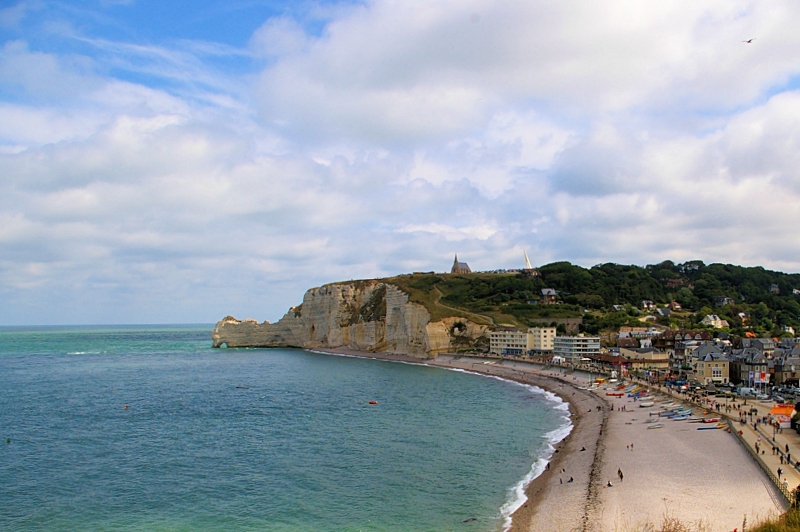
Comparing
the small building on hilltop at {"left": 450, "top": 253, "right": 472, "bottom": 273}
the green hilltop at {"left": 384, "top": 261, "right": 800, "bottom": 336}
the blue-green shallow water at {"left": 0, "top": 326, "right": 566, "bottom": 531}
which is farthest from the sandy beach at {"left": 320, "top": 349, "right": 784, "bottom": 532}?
the small building on hilltop at {"left": 450, "top": 253, "right": 472, "bottom": 273}

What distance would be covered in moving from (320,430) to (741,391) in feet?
115

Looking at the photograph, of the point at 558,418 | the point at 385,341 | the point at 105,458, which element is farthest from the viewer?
the point at 385,341

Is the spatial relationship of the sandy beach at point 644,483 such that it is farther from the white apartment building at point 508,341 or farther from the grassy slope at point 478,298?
the grassy slope at point 478,298

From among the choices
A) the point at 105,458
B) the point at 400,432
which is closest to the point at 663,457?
the point at 400,432

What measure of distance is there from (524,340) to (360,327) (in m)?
35.4

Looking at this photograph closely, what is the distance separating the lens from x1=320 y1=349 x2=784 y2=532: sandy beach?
21.6 metres

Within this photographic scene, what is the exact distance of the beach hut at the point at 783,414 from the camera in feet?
116

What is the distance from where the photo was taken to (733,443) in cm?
3159

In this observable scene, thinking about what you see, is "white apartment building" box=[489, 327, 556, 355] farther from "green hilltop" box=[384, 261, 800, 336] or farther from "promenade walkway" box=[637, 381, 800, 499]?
"promenade walkway" box=[637, 381, 800, 499]

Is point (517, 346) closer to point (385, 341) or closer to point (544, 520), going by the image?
point (385, 341)

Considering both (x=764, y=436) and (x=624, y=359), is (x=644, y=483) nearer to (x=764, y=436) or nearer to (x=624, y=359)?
(x=764, y=436)

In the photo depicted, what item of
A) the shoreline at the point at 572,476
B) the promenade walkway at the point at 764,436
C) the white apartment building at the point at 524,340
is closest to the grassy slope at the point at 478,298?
the white apartment building at the point at 524,340

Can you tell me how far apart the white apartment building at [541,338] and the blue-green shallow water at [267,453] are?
85.3ft

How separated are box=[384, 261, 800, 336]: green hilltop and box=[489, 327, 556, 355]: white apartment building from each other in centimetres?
640
